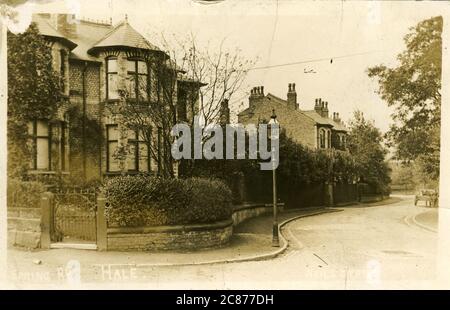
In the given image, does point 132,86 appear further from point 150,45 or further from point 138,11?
point 138,11

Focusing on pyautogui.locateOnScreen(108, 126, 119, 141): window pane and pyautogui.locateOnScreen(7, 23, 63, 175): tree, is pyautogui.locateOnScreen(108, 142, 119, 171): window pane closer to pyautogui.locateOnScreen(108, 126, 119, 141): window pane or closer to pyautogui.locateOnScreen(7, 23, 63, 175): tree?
pyautogui.locateOnScreen(108, 126, 119, 141): window pane

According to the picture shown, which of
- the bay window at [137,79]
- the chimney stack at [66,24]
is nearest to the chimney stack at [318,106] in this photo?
the bay window at [137,79]

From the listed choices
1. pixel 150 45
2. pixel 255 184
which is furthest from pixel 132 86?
pixel 255 184

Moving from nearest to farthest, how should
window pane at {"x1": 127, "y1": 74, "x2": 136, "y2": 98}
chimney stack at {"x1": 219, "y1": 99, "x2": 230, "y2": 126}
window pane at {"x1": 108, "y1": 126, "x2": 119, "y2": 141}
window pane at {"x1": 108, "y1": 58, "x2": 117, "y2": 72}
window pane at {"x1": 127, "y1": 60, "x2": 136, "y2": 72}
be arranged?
chimney stack at {"x1": 219, "y1": 99, "x2": 230, "y2": 126}
window pane at {"x1": 108, "y1": 126, "x2": 119, "y2": 141}
window pane at {"x1": 127, "y1": 74, "x2": 136, "y2": 98}
window pane at {"x1": 127, "y1": 60, "x2": 136, "y2": 72}
window pane at {"x1": 108, "y1": 58, "x2": 117, "y2": 72}

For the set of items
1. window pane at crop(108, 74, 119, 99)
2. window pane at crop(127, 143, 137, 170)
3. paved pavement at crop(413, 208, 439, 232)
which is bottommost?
paved pavement at crop(413, 208, 439, 232)

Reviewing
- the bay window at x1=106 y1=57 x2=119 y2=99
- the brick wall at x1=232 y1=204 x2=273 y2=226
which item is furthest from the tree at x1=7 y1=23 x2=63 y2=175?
the brick wall at x1=232 y1=204 x2=273 y2=226

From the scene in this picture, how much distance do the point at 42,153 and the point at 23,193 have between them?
0.99 meters

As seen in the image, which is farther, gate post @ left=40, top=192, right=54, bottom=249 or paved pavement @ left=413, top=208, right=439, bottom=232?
gate post @ left=40, top=192, right=54, bottom=249

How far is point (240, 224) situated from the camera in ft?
31.0

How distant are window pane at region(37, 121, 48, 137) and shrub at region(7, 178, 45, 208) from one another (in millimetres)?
988

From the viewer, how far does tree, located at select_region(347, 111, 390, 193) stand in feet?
26.2

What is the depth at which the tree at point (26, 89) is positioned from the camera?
24.4 ft
